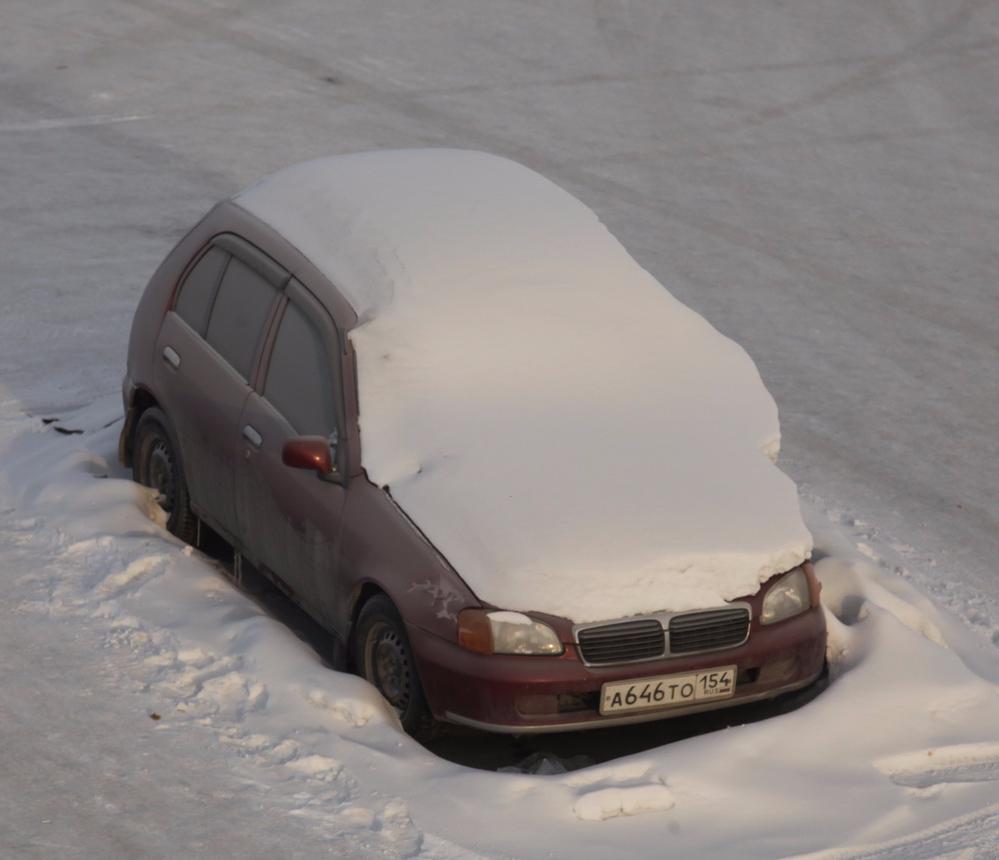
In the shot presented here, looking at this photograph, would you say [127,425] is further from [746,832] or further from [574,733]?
[746,832]

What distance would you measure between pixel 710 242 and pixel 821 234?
3.19 feet

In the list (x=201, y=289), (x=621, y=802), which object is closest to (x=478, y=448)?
(x=621, y=802)

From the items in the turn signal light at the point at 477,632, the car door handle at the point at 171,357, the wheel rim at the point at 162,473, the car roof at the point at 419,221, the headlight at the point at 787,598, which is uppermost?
the car roof at the point at 419,221

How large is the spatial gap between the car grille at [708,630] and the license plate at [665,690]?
0.30 ft

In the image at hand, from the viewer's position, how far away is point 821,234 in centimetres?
1408

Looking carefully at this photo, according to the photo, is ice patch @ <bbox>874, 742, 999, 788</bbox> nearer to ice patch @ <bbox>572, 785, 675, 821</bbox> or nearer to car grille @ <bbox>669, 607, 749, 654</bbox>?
car grille @ <bbox>669, 607, 749, 654</bbox>

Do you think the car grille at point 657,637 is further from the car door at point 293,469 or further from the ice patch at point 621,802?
the car door at point 293,469

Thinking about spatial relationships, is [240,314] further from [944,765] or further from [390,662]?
[944,765]

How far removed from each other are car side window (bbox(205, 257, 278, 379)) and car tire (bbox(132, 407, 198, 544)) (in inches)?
23.6

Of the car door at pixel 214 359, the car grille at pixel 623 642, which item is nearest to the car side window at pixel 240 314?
the car door at pixel 214 359

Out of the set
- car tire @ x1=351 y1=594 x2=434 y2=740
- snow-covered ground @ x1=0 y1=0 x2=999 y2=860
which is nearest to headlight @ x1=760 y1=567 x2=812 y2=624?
snow-covered ground @ x1=0 y1=0 x2=999 y2=860

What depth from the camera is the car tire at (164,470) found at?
823 cm

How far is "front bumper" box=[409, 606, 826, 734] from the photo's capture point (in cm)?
632

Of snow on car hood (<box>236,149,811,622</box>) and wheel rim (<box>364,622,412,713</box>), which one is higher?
snow on car hood (<box>236,149,811,622</box>)
